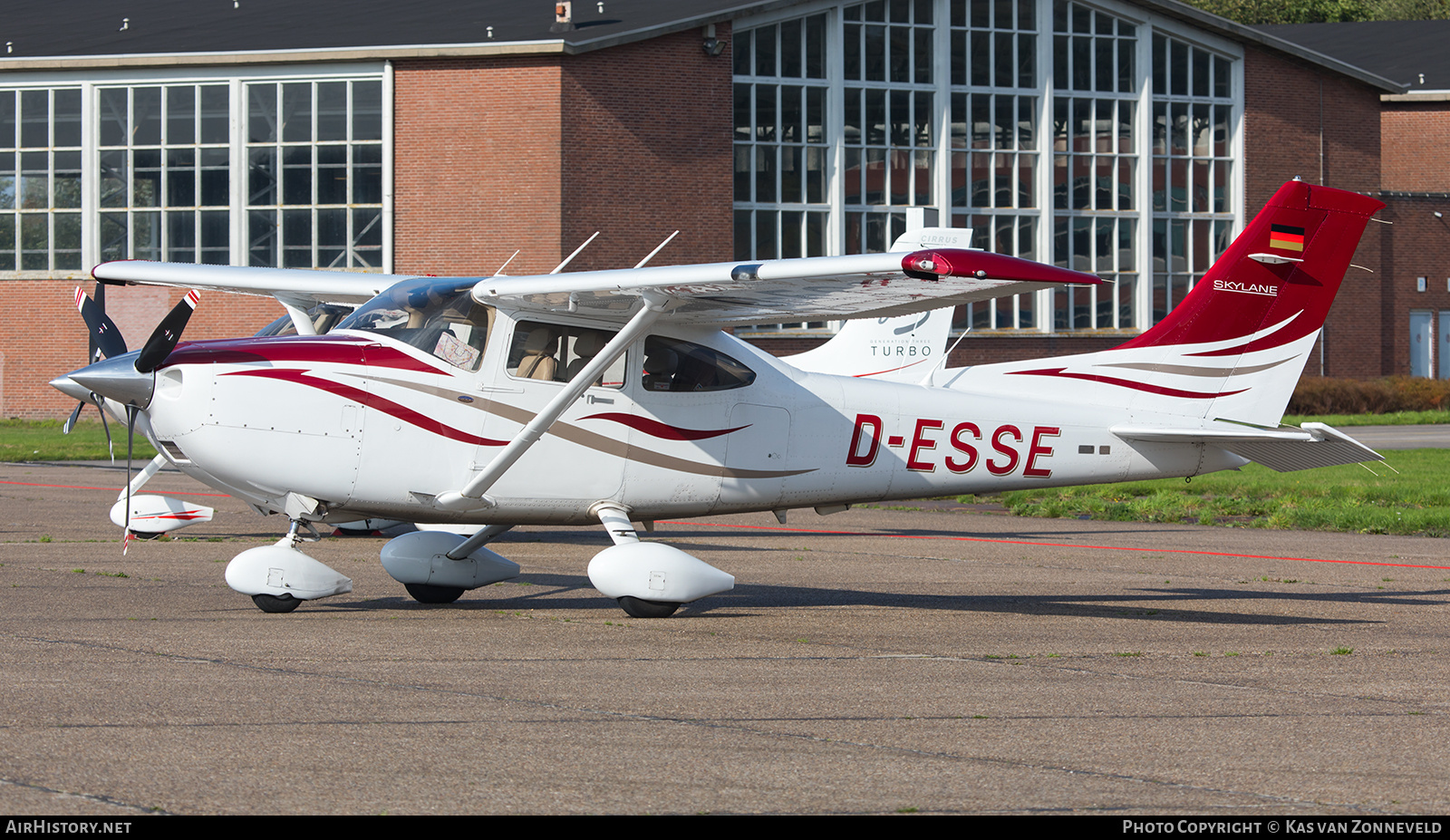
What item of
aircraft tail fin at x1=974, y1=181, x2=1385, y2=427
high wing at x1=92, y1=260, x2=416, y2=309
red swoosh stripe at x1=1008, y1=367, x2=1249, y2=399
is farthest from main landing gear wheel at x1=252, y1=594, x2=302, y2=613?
red swoosh stripe at x1=1008, y1=367, x2=1249, y2=399

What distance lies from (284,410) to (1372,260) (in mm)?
44876

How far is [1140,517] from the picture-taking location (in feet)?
61.5

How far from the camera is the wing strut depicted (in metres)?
9.62

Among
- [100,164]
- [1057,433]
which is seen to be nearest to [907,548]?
[1057,433]

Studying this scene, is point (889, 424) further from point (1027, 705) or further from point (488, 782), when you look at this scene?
point (488, 782)

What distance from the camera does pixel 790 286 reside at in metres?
9.33

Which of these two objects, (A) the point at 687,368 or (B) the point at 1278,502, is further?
(B) the point at 1278,502

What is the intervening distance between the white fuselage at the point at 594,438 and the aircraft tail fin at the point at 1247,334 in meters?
0.33

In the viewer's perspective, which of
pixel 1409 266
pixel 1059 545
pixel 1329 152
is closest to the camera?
pixel 1059 545

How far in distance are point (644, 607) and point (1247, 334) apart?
494 cm

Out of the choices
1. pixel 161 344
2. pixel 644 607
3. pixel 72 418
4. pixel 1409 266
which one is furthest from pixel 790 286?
pixel 1409 266

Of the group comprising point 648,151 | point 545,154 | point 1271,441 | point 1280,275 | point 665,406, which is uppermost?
point 648,151

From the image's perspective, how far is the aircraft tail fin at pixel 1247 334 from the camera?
36.6ft

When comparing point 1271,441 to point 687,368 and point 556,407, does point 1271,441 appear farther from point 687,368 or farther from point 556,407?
point 556,407
